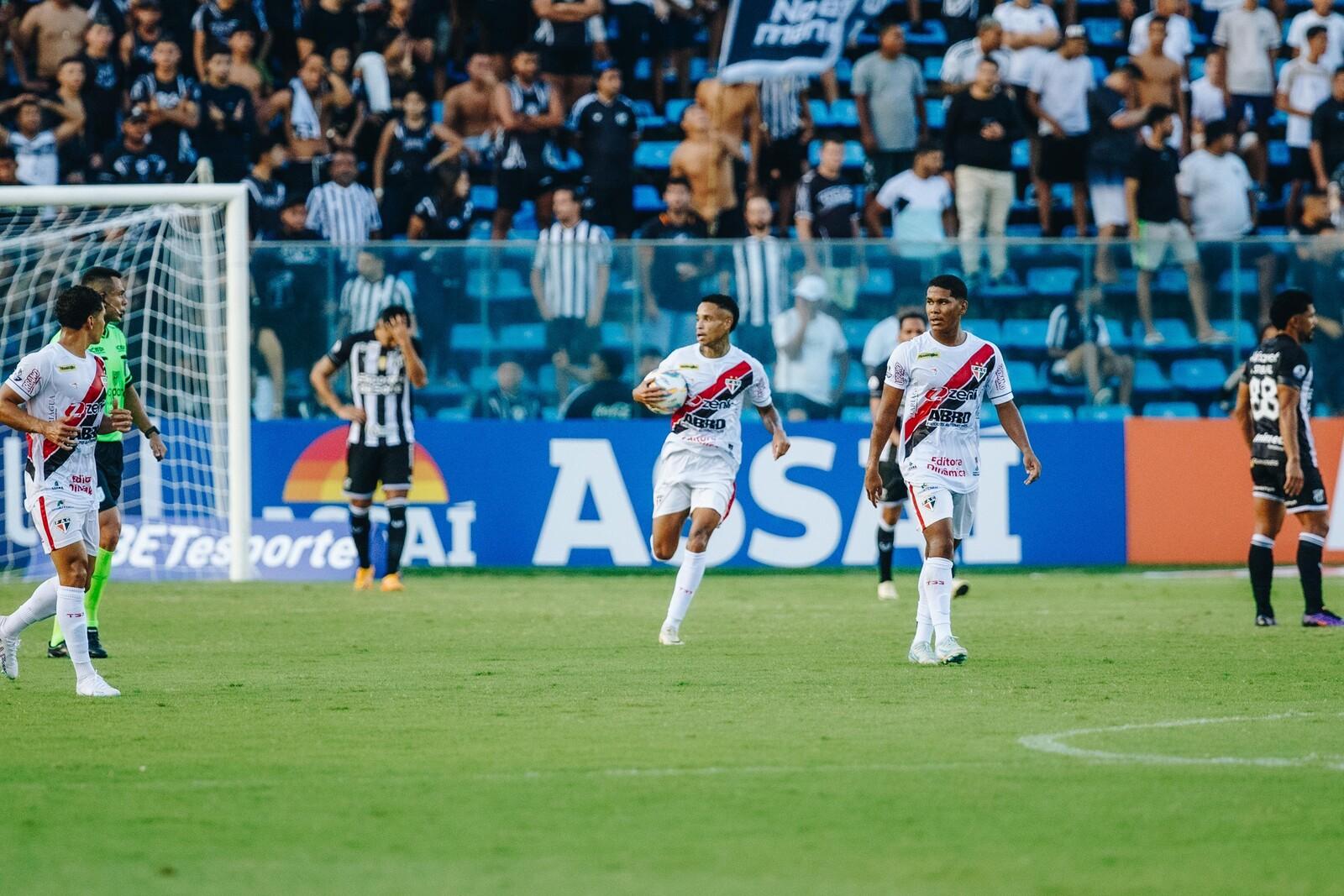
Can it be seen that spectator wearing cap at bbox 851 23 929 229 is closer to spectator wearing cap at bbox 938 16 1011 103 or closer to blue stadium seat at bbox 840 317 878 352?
spectator wearing cap at bbox 938 16 1011 103

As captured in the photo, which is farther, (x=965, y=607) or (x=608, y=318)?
(x=608, y=318)

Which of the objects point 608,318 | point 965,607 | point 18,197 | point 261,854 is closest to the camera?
point 261,854

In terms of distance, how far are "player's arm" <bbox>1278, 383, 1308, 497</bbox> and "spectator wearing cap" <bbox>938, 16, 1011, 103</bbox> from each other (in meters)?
8.98

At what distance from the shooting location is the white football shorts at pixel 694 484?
1221 centimetres

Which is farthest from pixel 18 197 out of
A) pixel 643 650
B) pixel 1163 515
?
pixel 1163 515

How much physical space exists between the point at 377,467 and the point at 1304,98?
11.9 metres

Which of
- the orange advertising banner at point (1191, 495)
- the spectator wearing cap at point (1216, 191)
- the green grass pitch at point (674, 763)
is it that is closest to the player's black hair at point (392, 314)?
the green grass pitch at point (674, 763)

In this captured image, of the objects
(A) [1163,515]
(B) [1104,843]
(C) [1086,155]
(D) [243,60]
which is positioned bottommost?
(A) [1163,515]

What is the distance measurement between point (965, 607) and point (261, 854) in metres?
9.82

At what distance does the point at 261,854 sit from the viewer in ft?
19.2

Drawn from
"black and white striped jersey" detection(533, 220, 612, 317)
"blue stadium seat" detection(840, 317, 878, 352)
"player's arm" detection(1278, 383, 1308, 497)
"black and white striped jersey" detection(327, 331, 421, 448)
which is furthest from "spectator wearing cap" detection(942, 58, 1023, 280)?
"player's arm" detection(1278, 383, 1308, 497)

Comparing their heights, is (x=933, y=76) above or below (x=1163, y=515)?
above

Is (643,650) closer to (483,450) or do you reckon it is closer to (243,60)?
(483,450)

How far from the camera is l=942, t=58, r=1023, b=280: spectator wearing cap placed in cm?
2047
